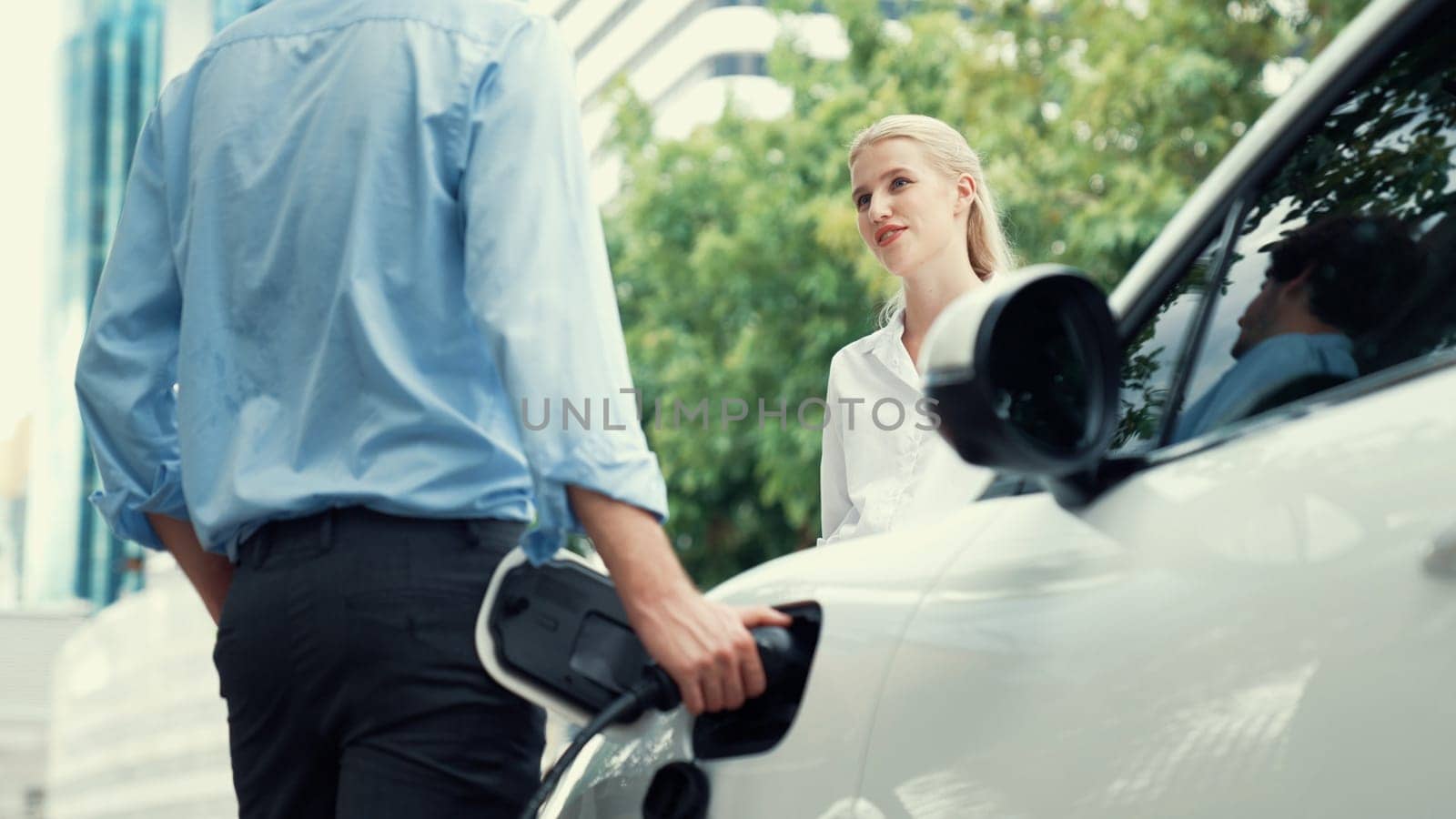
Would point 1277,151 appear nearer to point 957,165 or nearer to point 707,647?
point 707,647

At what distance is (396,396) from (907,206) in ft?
4.66

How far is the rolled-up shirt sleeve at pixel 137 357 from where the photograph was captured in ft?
6.63

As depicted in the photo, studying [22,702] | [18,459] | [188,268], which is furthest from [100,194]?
[188,268]

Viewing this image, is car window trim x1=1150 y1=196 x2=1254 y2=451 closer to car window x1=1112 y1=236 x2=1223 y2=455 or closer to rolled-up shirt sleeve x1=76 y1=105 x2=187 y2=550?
car window x1=1112 y1=236 x2=1223 y2=455

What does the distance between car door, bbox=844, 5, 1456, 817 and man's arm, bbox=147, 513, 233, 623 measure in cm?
107

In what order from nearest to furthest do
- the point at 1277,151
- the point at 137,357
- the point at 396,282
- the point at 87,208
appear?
1. the point at 1277,151
2. the point at 396,282
3. the point at 137,357
4. the point at 87,208

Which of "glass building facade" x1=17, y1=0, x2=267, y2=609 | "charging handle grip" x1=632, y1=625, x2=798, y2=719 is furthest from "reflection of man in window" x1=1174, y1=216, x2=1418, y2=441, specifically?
"glass building facade" x1=17, y1=0, x2=267, y2=609

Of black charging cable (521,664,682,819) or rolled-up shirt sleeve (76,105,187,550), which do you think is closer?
black charging cable (521,664,682,819)

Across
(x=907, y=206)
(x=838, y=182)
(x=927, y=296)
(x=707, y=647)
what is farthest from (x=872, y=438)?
(x=838, y=182)

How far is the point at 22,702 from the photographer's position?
659 inches

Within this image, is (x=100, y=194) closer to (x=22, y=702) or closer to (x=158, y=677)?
(x=22, y=702)

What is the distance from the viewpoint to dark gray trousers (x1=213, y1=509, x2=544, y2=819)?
164 cm

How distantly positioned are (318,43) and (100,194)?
31892mm

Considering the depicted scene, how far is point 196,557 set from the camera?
2098mm
